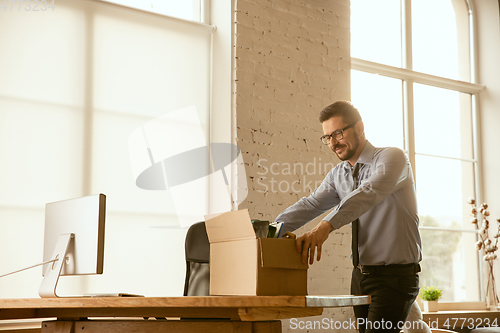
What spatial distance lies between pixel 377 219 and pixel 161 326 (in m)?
1.05

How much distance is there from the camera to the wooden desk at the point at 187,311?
1.28m

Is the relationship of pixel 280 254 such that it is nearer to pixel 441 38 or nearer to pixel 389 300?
pixel 389 300

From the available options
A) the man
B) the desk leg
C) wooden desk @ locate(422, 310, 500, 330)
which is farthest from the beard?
wooden desk @ locate(422, 310, 500, 330)

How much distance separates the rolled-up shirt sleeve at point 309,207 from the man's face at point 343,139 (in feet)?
0.67

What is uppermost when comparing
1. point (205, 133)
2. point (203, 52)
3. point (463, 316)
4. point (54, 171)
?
point (203, 52)

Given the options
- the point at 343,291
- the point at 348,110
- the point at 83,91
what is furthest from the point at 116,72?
the point at 343,291

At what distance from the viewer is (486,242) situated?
14.2 ft

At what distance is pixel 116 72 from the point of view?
3246mm

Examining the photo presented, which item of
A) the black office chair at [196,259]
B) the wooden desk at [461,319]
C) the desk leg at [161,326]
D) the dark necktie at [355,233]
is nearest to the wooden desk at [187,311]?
the desk leg at [161,326]

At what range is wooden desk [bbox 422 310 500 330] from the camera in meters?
3.82

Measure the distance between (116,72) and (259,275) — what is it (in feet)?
7.38

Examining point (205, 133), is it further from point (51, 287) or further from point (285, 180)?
point (51, 287)

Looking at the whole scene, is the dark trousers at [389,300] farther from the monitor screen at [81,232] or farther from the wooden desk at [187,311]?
the monitor screen at [81,232]

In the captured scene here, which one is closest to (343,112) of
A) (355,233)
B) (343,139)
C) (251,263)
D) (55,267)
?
(343,139)
